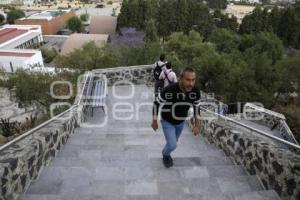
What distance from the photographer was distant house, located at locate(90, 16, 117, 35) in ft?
153

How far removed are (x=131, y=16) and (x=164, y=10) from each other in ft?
13.9

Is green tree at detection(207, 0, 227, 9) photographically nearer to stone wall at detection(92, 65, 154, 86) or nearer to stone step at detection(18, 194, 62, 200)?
stone wall at detection(92, 65, 154, 86)

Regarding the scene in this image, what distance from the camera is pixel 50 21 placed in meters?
51.9

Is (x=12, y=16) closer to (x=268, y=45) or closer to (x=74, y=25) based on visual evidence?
(x=74, y=25)

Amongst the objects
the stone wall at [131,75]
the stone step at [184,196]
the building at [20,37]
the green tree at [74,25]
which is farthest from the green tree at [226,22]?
the stone step at [184,196]

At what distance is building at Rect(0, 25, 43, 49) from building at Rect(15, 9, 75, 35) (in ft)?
15.2

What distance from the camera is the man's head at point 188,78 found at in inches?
170

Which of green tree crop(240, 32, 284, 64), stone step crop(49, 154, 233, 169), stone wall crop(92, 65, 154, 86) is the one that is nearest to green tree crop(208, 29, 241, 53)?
green tree crop(240, 32, 284, 64)

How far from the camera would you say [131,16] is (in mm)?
41531

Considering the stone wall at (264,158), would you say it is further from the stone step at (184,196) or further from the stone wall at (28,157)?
the stone wall at (28,157)

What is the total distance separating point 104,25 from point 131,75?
121ft

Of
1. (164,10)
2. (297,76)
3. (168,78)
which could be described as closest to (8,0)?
(164,10)

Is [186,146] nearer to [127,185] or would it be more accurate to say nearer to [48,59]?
[127,185]

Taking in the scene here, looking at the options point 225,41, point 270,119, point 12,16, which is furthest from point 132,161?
point 12,16
